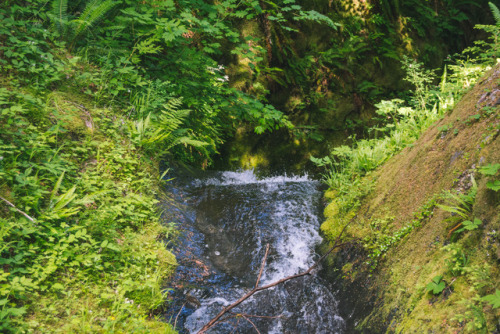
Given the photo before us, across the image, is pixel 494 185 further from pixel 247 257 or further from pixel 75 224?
pixel 75 224

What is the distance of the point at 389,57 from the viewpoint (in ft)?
29.2

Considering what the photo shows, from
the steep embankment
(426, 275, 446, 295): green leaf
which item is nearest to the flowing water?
the steep embankment

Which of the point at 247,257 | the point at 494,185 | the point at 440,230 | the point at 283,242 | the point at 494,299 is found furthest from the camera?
the point at 283,242

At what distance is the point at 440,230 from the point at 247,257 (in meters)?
2.23

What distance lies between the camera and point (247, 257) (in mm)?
3904

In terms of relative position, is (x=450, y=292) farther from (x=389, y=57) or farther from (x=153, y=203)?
(x=389, y=57)

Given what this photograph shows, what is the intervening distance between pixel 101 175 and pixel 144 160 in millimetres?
686

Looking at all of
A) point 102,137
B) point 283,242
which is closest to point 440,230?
point 283,242

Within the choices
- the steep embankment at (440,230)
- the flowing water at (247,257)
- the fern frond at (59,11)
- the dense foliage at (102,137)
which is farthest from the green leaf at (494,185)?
the fern frond at (59,11)

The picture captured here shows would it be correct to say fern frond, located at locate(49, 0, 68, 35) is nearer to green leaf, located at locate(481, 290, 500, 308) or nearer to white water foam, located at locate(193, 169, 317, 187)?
white water foam, located at locate(193, 169, 317, 187)

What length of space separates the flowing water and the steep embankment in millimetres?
583

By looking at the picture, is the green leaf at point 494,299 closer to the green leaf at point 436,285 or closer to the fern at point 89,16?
the green leaf at point 436,285

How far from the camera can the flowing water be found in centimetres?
299

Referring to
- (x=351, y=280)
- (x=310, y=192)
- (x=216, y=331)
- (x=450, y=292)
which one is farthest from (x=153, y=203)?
(x=310, y=192)
